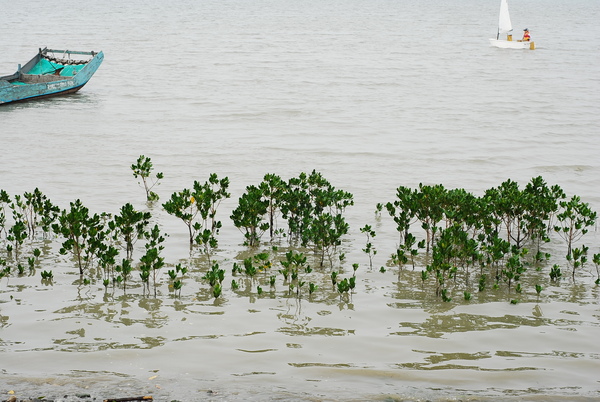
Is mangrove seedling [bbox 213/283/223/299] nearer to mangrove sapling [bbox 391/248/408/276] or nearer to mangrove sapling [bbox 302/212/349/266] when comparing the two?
mangrove sapling [bbox 302/212/349/266]

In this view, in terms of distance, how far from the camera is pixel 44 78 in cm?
2525

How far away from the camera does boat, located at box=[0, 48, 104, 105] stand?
23.6 m

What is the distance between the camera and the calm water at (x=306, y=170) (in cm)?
631

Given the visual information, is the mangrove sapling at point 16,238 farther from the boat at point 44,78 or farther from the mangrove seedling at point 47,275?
the boat at point 44,78

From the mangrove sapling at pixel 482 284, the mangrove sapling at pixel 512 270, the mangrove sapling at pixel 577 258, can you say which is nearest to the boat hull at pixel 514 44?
the mangrove sapling at pixel 577 258

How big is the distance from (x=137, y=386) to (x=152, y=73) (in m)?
30.0

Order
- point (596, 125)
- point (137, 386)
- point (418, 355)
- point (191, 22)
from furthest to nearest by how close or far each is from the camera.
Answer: point (191, 22) < point (596, 125) < point (418, 355) < point (137, 386)

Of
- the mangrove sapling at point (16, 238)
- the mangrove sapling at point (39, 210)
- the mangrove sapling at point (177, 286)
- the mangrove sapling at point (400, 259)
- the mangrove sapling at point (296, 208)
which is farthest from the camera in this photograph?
the mangrove sapling at point (296, 208)

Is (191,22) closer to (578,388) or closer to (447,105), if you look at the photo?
(447,105)

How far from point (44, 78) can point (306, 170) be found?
13.6 metres

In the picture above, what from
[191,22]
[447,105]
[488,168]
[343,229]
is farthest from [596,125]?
[191,22]

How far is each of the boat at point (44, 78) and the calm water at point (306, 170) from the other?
0.51 meters

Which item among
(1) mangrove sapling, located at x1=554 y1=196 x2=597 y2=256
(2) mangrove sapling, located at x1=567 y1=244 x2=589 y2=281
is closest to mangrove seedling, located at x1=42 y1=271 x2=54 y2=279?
(2) mangrove sapling, located at x1=567 y1=244 x2=589 y2=281

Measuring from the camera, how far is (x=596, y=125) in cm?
2214
